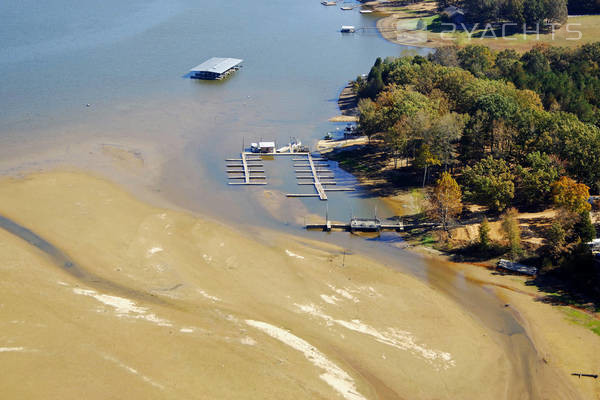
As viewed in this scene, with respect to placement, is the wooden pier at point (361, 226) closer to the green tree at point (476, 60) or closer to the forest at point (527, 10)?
the green tree at point (476, 60)

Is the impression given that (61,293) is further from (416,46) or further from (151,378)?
(416,46)

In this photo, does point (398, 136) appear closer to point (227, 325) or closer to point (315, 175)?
point (315, 175)

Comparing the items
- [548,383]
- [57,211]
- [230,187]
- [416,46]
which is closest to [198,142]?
[230,187]

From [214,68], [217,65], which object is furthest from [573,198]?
[217,65]

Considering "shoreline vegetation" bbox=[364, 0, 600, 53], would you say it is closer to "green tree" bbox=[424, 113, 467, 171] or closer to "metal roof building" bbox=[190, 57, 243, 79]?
"metal roof building" bbox=[190, 57, 243, 79]

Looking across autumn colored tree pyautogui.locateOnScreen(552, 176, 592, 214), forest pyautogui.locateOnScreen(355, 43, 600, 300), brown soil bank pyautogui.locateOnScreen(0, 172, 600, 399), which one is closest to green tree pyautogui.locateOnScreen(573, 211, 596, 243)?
forest pyautogui.locateOnScreen(355, 43, 600, 300)
